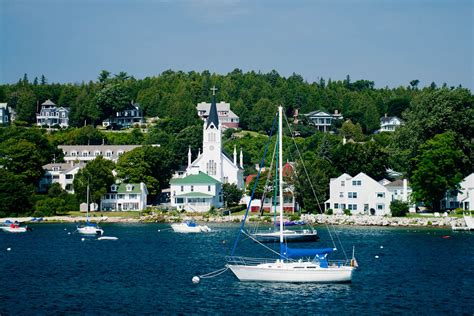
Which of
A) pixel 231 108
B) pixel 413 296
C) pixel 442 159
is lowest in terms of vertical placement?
pixel 413 296

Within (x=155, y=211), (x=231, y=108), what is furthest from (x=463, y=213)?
(x=231, y=108)

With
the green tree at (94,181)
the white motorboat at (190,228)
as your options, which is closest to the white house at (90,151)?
the green tree at (94,181)

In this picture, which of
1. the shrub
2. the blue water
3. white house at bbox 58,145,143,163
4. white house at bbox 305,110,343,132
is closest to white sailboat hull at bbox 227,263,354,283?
the blue water

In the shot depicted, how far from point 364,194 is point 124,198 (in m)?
31.7

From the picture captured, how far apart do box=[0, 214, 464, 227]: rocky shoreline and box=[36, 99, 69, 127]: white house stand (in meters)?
77.8

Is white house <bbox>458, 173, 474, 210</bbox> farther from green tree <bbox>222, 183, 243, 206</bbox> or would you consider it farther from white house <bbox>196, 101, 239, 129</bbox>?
white house <bbox>196, 101, 239, 129</bbox>

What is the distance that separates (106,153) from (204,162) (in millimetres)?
28041

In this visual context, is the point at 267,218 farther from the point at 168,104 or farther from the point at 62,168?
the point at 168,104

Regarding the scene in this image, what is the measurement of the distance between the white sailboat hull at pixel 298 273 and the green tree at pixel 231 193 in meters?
59.7

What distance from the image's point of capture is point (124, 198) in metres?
105

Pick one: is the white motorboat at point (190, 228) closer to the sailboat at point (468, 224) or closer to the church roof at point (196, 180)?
the church roof at point (196, 180)

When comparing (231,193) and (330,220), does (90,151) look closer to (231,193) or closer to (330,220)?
(231,193)

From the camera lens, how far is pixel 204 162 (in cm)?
11256

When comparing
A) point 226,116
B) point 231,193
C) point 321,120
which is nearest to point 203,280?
point 231,193
